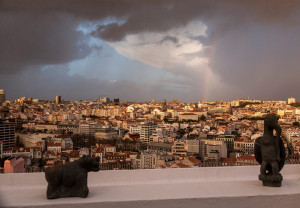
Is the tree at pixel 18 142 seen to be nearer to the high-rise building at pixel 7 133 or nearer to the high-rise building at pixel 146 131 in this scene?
the high-rise building at pixel 7 133

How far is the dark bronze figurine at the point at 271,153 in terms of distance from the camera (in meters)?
1.32

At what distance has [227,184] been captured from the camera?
1.38 metres

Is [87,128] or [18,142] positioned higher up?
[87,128]

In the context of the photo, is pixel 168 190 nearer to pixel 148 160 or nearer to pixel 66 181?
pixel 66 181

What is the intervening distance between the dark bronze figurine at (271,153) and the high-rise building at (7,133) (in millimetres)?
17860

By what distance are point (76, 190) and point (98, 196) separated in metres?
→ 0.10

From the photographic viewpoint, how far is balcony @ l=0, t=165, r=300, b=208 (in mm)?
1160

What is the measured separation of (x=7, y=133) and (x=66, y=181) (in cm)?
1823

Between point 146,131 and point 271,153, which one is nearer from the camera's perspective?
point 271,153

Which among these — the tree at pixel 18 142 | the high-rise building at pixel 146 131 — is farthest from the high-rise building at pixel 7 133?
the high-rise building at pixel 146 131

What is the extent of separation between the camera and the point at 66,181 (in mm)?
1208

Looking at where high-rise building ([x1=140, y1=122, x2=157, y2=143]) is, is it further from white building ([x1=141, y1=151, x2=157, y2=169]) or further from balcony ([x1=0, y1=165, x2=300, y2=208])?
balcony ([x1=0, y1=165, x2=300, y2=208])

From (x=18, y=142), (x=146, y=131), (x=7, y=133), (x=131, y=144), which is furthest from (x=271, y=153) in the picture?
(x=18, y=142)

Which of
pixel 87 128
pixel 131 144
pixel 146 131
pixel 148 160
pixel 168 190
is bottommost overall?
pixel 148 160
